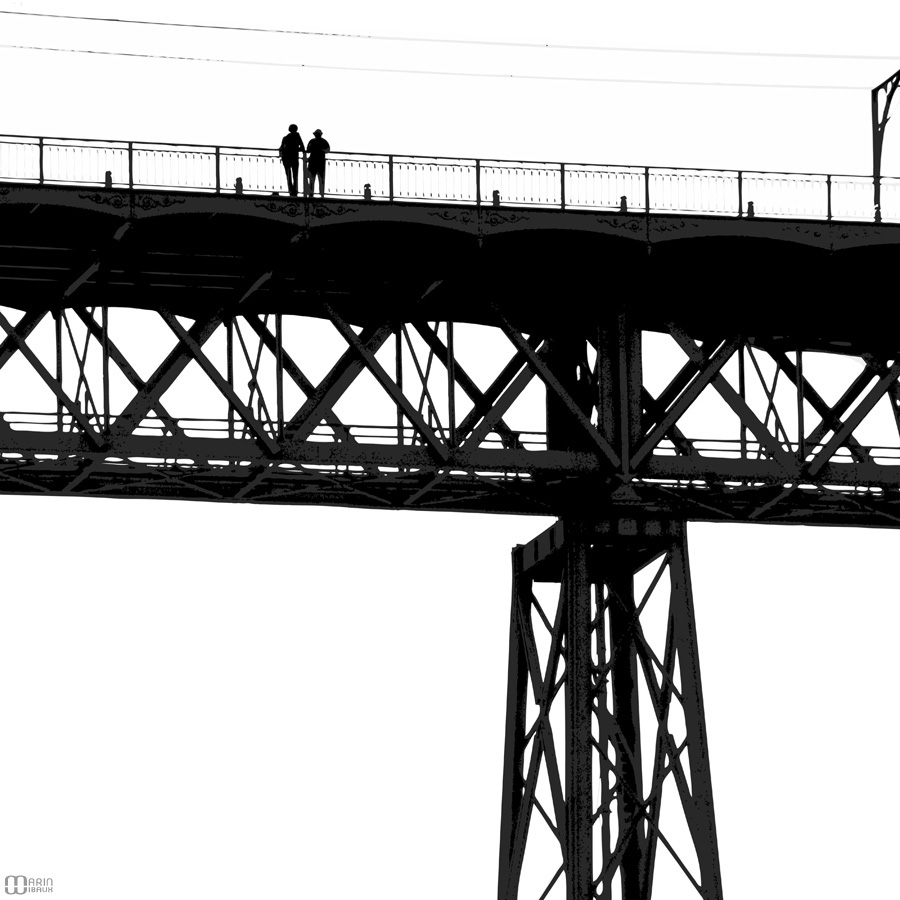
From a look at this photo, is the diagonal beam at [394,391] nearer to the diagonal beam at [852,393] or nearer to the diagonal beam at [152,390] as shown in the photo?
the diagonal beam at [152,390]

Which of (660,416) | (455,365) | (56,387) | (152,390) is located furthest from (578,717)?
(56,387)

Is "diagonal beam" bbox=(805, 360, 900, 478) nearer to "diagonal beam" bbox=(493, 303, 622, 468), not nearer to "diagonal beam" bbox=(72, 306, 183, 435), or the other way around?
"diagonal beam" bbox=(493, 303, 622, 468)

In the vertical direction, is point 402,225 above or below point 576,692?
above

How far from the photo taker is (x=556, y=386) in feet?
178

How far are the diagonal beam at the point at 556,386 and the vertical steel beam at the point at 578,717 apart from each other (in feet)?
4.69

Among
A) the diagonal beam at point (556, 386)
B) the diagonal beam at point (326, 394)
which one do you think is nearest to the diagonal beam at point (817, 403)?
the diagonal beam at point (556, 386)

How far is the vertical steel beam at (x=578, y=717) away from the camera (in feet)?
179

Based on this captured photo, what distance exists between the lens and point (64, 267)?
53.9 m

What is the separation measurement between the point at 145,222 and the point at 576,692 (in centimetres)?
1028

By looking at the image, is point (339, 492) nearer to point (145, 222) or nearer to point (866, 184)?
point (145, 222)

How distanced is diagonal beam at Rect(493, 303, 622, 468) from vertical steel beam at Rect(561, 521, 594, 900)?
1430 mm

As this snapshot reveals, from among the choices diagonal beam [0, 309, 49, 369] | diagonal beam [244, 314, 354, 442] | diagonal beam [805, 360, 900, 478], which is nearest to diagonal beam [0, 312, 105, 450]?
diagonal beam [0, 309, 49, 369]

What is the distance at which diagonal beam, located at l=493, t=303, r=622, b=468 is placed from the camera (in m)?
54.2

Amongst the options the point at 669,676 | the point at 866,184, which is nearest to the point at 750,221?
the point at 866,184
